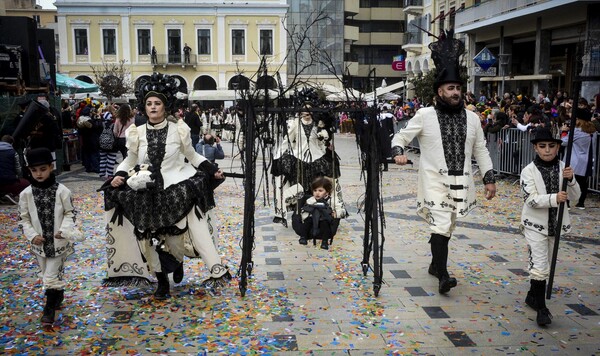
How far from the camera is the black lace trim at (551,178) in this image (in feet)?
17.5

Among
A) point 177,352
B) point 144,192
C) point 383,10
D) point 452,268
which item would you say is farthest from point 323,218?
point 383,10

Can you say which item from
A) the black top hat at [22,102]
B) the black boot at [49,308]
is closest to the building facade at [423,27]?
the black top hat at [22,102]

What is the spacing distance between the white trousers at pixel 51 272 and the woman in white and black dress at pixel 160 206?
0.53 meters

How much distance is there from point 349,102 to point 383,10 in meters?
55.5

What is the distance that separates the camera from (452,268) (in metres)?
6.82

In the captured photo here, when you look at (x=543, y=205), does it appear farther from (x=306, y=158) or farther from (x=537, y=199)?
(x=306, y=158)

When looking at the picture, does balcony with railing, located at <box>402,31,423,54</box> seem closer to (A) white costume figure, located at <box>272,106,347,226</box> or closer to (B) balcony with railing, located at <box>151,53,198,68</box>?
(B) balcony with railing, located at <box>151,53,198,68</box>

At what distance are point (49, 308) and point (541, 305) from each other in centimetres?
389

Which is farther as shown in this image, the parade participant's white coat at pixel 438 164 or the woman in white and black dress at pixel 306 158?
the woman in white and black dress at pixel 306 158

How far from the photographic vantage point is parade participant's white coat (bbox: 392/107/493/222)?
5.80 meters

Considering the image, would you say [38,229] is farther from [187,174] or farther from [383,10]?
[383,10]

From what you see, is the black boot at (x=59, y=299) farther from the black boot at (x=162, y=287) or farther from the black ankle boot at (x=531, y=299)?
the black ankle boot at (x=531, y=299)

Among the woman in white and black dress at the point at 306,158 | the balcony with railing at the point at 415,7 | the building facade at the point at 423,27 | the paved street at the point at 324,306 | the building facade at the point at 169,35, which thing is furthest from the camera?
the building facade at the point at 169,35

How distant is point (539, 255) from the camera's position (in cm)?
525
